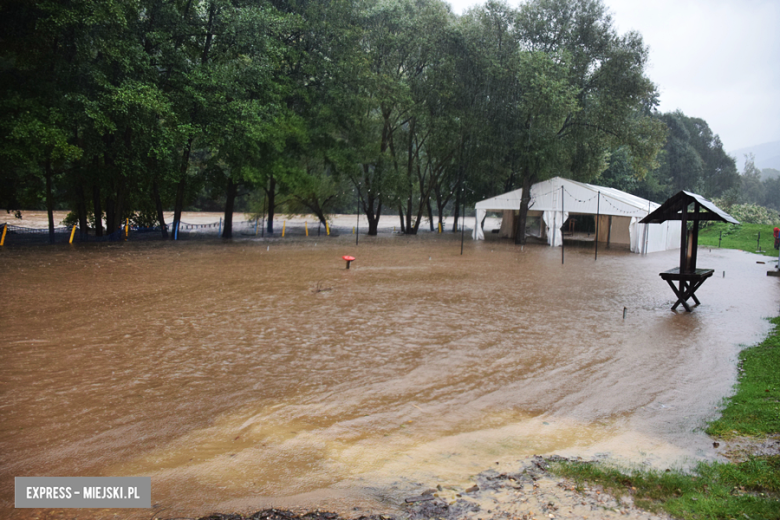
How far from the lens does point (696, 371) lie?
8484 mm

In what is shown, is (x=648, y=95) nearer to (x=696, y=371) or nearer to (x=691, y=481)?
(x=696, y=371)

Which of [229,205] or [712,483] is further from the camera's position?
[229,205]

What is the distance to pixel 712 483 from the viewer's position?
4492 mm

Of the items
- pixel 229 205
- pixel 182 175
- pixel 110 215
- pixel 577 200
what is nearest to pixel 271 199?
pixel 229 205

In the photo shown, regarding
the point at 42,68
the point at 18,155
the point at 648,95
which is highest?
the point at 648,95

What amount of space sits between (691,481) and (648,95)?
32230 mm

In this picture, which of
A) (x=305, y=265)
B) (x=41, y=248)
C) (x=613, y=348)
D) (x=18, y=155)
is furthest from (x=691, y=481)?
(x=41, y=248)

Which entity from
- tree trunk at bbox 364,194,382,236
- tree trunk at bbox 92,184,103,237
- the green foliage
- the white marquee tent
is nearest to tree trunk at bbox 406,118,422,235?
tree trunk at bbox 364,194,382,236

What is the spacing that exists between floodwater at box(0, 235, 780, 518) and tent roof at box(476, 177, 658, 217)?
50.1 feet

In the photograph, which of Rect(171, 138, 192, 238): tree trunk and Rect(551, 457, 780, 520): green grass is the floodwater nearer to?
Rect(551, 457, 780, 520): green grass

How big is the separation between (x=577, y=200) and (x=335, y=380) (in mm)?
28188

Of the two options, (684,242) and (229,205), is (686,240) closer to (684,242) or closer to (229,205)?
(684,242)

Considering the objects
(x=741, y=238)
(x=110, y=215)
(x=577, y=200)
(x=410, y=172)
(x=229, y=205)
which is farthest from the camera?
(x=410, y=172)

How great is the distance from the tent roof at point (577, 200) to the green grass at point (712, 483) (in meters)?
26.3
